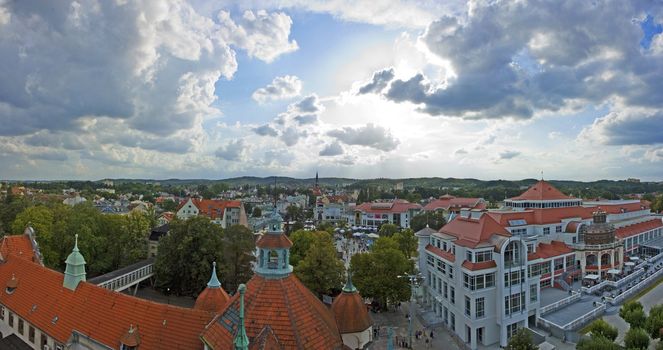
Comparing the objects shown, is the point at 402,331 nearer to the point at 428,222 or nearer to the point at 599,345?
the point at 599,345

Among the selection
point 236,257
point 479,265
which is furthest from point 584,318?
point 236,257

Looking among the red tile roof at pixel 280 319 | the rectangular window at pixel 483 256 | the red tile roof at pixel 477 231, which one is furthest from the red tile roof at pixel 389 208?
the red tile roof at pixel 280 319

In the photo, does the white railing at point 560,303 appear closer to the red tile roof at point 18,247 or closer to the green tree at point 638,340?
the green tree at point 638,340

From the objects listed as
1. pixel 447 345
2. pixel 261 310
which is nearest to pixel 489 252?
pixel 447 345

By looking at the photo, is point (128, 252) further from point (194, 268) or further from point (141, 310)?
point (141, 310)

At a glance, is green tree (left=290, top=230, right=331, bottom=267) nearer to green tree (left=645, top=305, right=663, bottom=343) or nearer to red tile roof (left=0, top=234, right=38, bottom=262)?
red tile roof (left=0, top=234, right=38, bottom=262)

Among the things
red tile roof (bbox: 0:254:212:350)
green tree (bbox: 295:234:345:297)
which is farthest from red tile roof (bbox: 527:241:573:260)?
red tile roof (bbox: 0:254:212:350)

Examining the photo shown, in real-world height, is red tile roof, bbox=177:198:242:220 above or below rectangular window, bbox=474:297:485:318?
above
